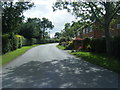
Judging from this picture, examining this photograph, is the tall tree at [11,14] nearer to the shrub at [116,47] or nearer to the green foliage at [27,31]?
the shrub at [116,47]

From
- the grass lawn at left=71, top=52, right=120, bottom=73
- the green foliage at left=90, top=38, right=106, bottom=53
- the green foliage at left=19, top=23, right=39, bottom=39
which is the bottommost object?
the grass lawn at left=71, top=52, right=120, bottom=73

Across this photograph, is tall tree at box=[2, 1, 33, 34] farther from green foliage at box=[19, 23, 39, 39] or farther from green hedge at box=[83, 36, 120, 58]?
green foliage at box=[19, 23, 39, 39]

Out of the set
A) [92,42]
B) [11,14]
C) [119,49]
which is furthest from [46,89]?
[11,14]

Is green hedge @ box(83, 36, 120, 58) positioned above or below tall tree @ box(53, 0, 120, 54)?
below

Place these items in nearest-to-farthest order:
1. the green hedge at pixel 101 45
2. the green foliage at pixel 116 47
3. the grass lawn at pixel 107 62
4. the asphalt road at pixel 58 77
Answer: the asphalt road at pixel 58 77 < the grass lawn at pixel 107 62 < the green foliage at pixel 116 47 < the green hedge at pixel 101 45

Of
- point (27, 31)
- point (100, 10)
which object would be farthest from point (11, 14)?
point (27, 31)

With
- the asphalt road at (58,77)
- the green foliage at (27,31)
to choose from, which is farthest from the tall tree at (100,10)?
the green foliage at (27,31)

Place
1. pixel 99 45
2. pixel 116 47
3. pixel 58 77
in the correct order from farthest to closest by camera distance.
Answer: pixel 99 45 < pixel 116 47 < pixel 58 77

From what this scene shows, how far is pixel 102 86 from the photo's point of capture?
18.0 feet

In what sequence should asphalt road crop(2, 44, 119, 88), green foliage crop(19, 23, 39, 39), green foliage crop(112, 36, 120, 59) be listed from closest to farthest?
asphalt road crop(2, 44, 119, 88) → green foliage crop(112, 36, 120, 59) → green foliage crop(19, 23, 39, 39)

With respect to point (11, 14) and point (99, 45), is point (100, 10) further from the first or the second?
point (11, 14)

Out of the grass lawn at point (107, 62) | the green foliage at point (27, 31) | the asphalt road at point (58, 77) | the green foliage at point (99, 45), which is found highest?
the green foliage at point (27, 31)

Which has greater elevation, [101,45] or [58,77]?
[101,45]

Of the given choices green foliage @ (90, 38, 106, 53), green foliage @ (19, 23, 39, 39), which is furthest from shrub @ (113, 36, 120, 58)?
green foliage @ (19, 23, 39, 39)
